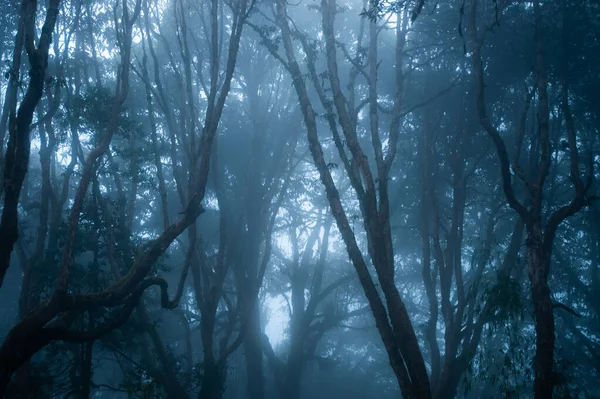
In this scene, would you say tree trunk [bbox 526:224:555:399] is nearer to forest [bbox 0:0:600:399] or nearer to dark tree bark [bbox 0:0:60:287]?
forest [bbox 0:0:600:399]

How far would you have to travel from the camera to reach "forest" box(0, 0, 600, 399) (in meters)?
7.46

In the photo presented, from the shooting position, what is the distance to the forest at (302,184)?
746 cm

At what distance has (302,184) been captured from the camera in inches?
787

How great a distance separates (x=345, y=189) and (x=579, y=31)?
9.47m

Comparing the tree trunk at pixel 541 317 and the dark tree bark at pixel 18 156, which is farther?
the tree trunk at pixel 541 317

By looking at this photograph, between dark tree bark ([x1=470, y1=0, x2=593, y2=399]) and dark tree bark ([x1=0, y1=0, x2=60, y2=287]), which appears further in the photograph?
dark tree bark ([x1=470, y1=0, x2=593, y2=399])

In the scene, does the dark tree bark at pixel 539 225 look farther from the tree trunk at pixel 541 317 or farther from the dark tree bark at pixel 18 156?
the dark tree bark at pixel 18 156

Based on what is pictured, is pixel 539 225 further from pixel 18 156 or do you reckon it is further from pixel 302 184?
pixel 302 184

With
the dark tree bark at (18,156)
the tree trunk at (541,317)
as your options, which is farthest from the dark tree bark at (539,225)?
the dark tree bark at (18,156)

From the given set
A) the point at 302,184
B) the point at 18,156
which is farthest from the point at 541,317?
the point at 302,184

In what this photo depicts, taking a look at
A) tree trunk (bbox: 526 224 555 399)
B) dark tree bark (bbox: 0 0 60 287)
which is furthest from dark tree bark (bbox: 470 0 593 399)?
dark tree bark (bbox: 0 0 60 287)

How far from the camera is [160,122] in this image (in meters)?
19.7

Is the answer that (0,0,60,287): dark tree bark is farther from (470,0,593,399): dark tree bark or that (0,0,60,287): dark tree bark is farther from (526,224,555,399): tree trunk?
(526,224,555,399): tree trunk

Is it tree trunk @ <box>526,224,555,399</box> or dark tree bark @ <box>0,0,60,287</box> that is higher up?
dark tree bark @ <box>0,0,60,287</box>
